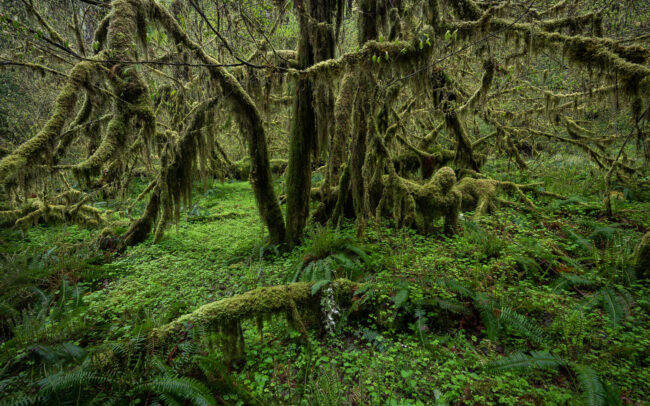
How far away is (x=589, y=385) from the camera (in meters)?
2.04

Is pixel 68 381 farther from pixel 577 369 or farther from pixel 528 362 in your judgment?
pixel 577 369

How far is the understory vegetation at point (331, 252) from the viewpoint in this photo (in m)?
2.36

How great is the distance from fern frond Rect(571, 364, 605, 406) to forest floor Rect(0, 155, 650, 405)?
0.02 m

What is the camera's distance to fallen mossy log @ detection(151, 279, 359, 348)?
8.57ft

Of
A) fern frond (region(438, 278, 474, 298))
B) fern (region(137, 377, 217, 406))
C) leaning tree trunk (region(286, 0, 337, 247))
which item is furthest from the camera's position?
leaning tree trunk (region(286, 0, 337, 247))

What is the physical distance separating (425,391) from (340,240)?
107 inches

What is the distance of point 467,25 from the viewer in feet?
13.0

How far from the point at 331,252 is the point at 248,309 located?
2028 millimetres

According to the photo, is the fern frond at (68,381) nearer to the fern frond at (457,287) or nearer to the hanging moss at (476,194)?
the fern frond at (457,287)

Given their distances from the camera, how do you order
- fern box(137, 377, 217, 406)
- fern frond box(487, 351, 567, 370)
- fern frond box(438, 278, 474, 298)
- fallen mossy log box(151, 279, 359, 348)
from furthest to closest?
1. fern frond box(438, 278, 474, 298)
2. fallen mossy log box(151, 279, 359, 348)
3. fern frond box(487, 351, 567, 370)
4. fern box(137, 377, 217, 406)

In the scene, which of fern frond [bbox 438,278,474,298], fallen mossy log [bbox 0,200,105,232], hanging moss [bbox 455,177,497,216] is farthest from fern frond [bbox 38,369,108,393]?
fallen mossy log [bbox 0,200,105,232]

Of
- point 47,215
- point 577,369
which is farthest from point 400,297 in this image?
point 47,215

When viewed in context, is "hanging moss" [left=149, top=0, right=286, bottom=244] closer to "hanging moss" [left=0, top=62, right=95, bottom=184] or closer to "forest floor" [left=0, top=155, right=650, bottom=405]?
"forest floor" [left=0, top=155, right=650, bottom=405]

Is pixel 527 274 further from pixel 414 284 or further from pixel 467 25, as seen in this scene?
pixel 467 25
